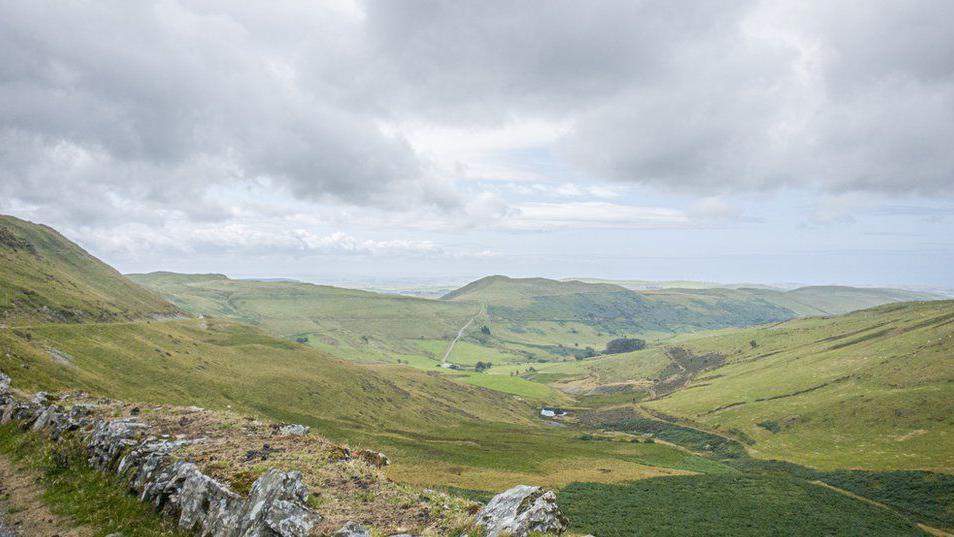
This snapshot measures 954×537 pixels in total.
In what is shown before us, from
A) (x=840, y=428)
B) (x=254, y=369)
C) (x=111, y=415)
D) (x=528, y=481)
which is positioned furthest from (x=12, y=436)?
(x=840, y=428)

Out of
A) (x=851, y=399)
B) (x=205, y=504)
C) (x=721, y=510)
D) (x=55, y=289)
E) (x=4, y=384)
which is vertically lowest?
(x=851, y=399)

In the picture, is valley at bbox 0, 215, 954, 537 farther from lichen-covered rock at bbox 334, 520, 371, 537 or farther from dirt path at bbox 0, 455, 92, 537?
dirt path at bbox 0, 455, 92, 537

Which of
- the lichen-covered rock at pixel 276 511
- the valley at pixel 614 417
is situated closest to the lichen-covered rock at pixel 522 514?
the lichen-covered rock at pixel 276 511

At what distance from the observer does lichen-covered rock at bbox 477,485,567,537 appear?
1479 cm

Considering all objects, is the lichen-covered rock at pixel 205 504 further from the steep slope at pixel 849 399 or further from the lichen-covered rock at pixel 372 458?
the steep slope at pixel 849 399

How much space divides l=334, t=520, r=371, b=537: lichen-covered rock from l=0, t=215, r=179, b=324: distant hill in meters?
99.0

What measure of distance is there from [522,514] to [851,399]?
5357 inches

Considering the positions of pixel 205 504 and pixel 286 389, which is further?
pixel 286 389

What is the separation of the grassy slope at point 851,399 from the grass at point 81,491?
105m

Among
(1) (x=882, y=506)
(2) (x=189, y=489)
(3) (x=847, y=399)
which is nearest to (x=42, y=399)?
(2) (x=189, y=489)

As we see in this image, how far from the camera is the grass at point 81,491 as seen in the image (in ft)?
57.1

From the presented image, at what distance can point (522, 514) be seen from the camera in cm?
1524

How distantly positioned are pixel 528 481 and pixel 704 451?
73409 mm

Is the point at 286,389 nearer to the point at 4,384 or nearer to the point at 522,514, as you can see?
the point at 4,384
